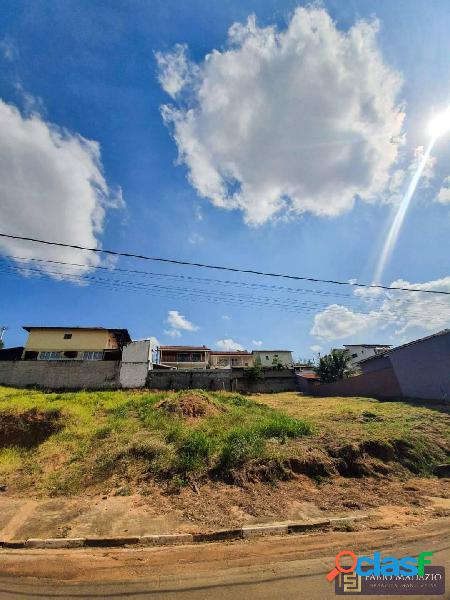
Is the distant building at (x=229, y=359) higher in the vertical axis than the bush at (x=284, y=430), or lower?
A: higher

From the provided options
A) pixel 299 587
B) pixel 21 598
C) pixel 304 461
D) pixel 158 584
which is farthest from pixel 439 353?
pixel 21 598

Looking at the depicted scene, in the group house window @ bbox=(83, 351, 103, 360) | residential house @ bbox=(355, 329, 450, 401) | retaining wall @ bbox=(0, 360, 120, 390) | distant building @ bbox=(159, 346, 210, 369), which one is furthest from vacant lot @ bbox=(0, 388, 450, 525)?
distant building @ bbox=(159, 346, 210, 369)

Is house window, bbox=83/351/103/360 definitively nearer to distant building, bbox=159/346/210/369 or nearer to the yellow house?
the yellow house

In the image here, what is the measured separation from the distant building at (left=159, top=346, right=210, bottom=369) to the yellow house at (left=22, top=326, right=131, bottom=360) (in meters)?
11.7

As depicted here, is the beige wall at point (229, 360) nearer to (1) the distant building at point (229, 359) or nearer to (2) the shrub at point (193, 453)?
(1) the distant building at point (229, 359)

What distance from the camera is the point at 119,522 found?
591 centimetres

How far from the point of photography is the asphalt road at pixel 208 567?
3865 mm

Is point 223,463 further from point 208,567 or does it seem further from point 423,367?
point 423,367

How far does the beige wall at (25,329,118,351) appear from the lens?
32094 mm

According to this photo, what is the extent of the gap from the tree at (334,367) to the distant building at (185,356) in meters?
17.4

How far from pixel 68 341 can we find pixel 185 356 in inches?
681

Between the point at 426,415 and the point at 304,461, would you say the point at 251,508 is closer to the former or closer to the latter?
the point at 304,461

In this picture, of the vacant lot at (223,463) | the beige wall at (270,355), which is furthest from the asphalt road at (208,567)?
the beige wall at (270,355)

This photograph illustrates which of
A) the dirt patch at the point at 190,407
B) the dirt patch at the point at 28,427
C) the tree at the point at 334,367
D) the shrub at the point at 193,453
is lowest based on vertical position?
the shrub at the point at 193,453
